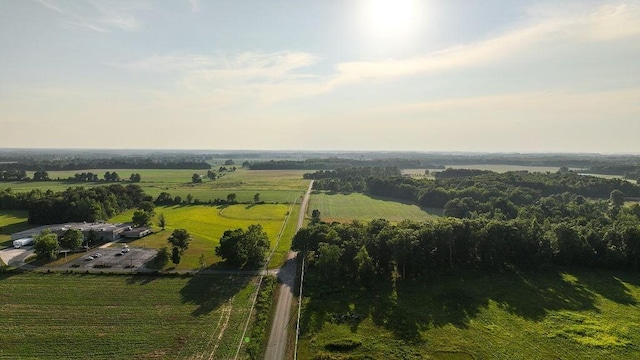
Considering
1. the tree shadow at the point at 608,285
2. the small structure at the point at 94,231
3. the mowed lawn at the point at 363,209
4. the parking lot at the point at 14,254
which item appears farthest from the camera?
the mowed lawn at the point at 363,209

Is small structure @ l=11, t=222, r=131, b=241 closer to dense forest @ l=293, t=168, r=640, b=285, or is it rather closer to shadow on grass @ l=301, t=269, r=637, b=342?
dense forest @ l=293, t=168, r=640, b=285

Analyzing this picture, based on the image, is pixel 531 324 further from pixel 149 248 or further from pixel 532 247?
pixel 149 248

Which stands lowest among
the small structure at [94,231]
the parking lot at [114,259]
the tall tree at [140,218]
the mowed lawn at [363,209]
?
the parking lot at [114,259]

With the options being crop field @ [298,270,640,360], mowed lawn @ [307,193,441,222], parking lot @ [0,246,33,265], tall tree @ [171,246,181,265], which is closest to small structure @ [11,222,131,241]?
parking lot @ [0,246,33,265]

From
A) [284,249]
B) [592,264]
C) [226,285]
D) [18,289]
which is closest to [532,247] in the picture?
[592,264]

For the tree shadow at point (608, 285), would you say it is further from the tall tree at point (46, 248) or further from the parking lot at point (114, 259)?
the tall tree at point (46, 248)

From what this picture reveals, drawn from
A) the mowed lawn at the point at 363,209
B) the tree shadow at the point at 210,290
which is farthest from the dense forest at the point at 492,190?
the tree shadow at the point at 210,290

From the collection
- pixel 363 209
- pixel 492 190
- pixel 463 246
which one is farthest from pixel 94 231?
pixel 492 190
